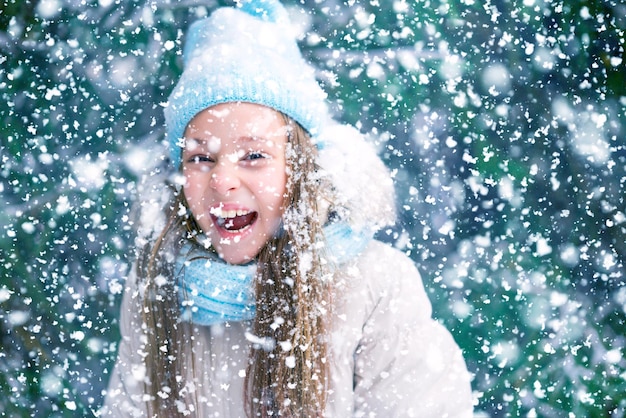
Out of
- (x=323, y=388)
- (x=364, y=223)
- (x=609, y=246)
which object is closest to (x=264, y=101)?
(x=364, y=223)

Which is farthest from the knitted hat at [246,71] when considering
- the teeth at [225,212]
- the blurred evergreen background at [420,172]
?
the blurred evergreen background at [420,172]

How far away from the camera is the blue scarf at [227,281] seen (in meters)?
0.85

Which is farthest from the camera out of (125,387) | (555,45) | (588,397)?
(588,397)

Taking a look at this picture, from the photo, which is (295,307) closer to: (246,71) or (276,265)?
(276,265)

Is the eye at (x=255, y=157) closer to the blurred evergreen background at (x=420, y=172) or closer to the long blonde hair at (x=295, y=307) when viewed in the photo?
the long blonde hair at (x=295, y=307)

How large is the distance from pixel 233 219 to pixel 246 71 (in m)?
0.20

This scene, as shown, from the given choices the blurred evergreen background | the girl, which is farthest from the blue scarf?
the blurred evergreen background

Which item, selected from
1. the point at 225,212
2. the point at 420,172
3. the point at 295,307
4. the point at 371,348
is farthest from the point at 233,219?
the point at 420,172

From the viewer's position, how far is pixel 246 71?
0.79 m

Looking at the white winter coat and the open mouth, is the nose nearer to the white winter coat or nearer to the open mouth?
the open mouth

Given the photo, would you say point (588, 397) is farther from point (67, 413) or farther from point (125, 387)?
point (67, 413)

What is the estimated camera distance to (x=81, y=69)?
1211mm

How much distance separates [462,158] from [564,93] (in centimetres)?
22

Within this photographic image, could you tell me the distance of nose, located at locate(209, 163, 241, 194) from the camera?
789mm
